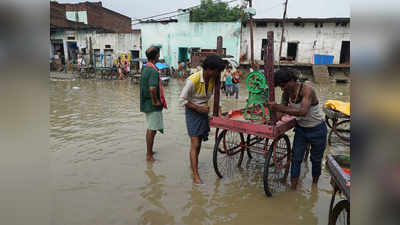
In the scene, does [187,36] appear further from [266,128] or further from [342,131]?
[266,128]

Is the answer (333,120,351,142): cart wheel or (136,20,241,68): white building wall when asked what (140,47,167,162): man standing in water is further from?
(136,20,241,68): white building wall

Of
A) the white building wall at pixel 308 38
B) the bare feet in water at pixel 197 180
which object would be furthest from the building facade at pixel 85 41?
the bare feet in water at pixel 197 180

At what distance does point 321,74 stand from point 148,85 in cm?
1758

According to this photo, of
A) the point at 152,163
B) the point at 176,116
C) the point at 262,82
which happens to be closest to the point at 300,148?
the point at 262,82

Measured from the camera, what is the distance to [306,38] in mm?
20375

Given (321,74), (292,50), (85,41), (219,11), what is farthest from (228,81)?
(219,11)

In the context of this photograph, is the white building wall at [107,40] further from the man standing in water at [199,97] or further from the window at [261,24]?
the man standing in water at [199,97]

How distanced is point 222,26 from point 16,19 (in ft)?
70.0

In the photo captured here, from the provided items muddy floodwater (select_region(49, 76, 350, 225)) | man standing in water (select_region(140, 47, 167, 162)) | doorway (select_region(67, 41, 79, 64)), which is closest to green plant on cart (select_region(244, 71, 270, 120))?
muddy floodwater (select_region(49, 76, 350, 225))

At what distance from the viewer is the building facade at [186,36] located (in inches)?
816

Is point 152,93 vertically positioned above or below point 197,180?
above

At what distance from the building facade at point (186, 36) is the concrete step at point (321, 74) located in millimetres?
5994

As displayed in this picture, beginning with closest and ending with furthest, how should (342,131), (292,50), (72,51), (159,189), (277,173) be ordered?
(159,189), (277,173), (342,131), (292,50), (72,51)

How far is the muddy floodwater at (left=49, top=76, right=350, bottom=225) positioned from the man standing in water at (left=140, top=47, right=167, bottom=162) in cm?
72
